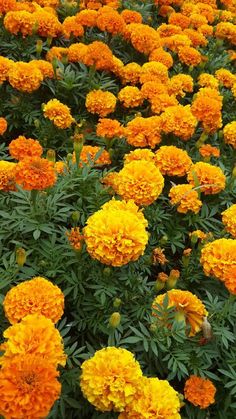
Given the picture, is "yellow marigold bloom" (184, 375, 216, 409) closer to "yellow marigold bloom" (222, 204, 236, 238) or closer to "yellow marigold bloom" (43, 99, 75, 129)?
"yellow marigold bloom" (222, 204, 236, 238)

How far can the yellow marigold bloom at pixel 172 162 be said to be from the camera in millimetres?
2602

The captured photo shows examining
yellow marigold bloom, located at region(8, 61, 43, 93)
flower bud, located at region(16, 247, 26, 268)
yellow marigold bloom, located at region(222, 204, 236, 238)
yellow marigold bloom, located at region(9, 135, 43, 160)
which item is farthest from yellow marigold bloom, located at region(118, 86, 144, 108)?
flower bud, located at region(16, 247, 26, 268)

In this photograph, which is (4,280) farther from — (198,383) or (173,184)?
(173,184)

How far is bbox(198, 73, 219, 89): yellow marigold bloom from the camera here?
3598 mm

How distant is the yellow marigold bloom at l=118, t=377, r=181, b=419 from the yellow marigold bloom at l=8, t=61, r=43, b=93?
6.76 ft

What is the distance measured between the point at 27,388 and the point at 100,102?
7.17ft

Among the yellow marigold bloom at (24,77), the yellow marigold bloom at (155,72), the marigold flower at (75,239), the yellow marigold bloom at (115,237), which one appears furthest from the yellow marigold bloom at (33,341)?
the yellow marigold bloom at (155,72)

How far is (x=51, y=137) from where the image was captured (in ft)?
10.2

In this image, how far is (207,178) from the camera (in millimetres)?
2553

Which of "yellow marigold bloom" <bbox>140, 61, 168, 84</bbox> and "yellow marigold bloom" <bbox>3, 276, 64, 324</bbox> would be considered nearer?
"yellow marigold bloom" <bbox>3, 276, 64, 324</bbox>

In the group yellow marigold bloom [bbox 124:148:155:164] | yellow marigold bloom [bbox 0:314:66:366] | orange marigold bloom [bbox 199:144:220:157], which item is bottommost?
orange marigold bloom [bbox 199:144:220:157]

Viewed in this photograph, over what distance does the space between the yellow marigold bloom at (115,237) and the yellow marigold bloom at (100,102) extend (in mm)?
1445

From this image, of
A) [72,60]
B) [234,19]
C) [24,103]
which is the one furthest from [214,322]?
[234,19]

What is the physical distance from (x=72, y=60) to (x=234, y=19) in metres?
2.06
